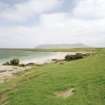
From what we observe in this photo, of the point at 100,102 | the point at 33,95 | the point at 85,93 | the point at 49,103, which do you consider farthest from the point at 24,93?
the point at 100,102

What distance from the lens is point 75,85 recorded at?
16016 mm

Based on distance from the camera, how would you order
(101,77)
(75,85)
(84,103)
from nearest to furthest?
1. (84,103)
2. (75,85)
3. (101,77)

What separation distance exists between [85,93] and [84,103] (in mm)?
1599

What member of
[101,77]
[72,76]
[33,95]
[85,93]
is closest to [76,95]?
[85,93]

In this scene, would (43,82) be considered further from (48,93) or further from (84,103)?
(84,103)

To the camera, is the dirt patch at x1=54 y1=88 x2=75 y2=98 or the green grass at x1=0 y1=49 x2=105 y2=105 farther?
the dirt patch at x1=54 y1=88 x2=75 y2=98

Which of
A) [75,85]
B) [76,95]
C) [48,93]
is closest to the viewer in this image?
[76,95]

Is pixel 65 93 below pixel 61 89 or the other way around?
below

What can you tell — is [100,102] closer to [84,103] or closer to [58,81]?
[84,103]

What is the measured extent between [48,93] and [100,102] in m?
3.55

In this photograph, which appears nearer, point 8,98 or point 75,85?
point 8,98

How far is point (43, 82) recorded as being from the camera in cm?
1798

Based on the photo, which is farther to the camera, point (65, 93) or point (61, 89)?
point (61, 89)

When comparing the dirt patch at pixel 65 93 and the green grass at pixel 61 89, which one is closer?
the green grass at pixel 61 89
